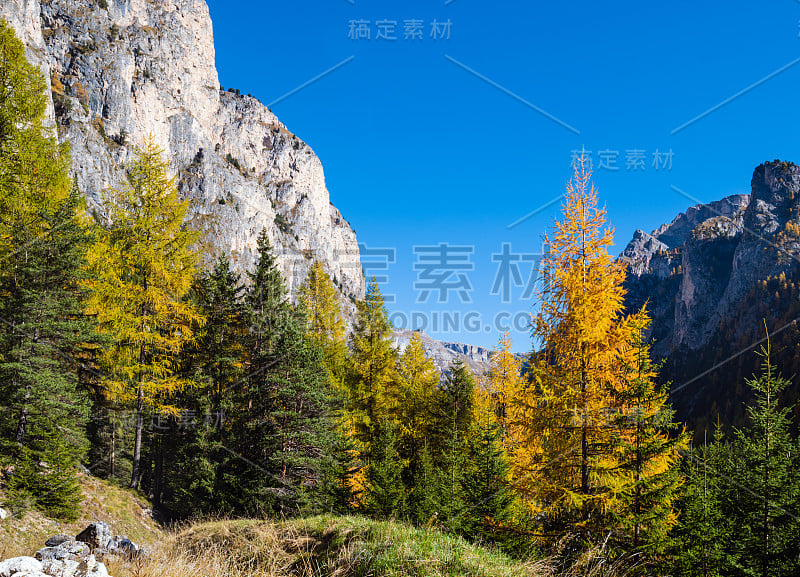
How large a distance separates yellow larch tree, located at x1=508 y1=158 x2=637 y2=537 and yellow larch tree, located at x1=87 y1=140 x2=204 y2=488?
44.7 feet

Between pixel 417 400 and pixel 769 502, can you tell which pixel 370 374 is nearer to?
pixel 417 400

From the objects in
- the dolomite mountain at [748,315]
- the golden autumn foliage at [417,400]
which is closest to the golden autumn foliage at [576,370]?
the golden autumn foliage at [417,400]

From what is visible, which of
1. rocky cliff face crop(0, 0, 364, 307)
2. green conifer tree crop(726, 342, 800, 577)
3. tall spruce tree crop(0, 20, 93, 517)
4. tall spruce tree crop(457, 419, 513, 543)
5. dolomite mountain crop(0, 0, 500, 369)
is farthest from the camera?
rocky cliff face crop(0, 0, 364, 307)

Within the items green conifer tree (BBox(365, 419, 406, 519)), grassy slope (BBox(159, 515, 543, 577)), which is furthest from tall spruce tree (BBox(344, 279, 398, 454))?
grassy slope (BBox(159, 515, 543, 577))

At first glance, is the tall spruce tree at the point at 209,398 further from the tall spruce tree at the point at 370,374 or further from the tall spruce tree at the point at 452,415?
the tall spruce tree at the point at 452,415

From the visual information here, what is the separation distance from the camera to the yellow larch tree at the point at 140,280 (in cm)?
1595

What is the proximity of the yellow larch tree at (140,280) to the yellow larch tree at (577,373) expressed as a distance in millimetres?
13617

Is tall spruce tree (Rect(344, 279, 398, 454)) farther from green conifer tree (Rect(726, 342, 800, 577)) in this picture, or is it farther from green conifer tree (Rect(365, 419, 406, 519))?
green conifer tree (Rect(726, 342, 800, 577))

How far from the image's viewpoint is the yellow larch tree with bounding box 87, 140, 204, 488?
15.9 m

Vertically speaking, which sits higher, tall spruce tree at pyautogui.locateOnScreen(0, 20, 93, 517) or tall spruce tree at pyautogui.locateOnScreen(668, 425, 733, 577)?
tall spruce tree at pyautogui.locateOnScreen(0, 20, 93, 517)

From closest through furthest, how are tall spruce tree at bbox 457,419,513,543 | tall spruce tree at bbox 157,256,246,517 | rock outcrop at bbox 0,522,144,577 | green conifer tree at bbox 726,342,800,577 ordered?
1. rock outcrop at bbox 0,522,144,577
2. green conifer tree at bbox 726,342,800,577
3. tall spruce tree at bbox 457,419,513,543
4. tall spruce tree at bbox 157,256,246,517

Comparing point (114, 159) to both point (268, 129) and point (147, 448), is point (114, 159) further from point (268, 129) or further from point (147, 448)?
point (147, 448)

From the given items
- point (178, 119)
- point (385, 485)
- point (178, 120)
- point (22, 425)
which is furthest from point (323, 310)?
point (178, 119)

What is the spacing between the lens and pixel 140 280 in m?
16.5
